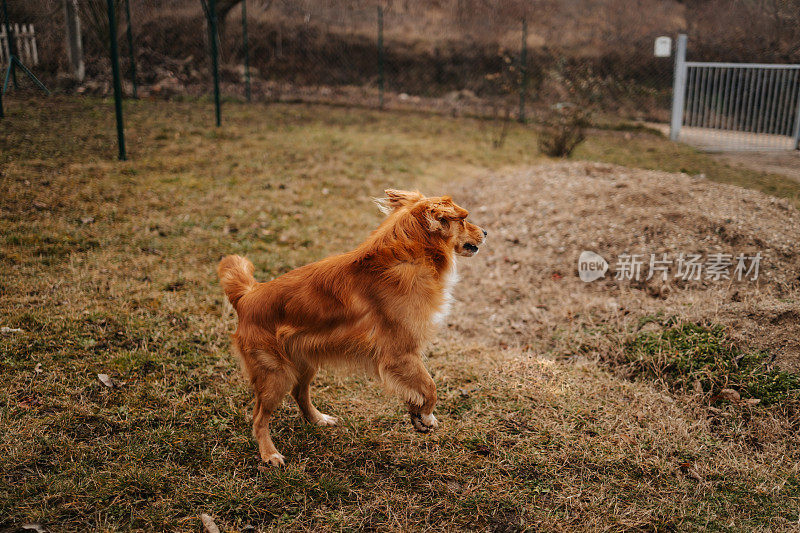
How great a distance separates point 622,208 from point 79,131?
346 inches

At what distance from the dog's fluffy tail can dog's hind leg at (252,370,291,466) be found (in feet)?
1.69

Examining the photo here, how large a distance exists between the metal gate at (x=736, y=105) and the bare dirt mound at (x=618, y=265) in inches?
211

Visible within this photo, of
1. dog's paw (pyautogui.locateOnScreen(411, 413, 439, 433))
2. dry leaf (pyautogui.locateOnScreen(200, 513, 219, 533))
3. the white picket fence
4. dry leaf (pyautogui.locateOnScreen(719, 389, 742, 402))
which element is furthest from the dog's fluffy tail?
the white picket fence

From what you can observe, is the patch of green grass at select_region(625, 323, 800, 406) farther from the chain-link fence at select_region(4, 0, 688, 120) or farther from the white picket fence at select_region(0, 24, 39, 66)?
the chain-link fence at select_region(4, 0, 688, 120)

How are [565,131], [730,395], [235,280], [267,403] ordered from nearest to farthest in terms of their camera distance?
1. [267,403]
2. [235,280]
3. [730,395]
4. [565,131]

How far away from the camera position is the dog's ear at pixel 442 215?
3.00 m

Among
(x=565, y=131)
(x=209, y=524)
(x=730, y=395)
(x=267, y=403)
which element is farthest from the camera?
(x=565, y=131)

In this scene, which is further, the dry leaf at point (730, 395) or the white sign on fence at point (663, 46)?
the white sign on fence at point (663, 46)

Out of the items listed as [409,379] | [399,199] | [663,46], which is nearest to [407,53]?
[663,46]

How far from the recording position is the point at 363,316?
9.59ft

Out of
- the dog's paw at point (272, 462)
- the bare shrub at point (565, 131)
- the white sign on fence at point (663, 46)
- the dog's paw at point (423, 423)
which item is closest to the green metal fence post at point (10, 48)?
the dog's paw at point (272, 462)

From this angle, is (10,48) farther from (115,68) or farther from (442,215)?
(442,215)

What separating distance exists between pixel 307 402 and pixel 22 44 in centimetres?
858

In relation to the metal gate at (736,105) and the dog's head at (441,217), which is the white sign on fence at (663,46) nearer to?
the metal gate at (736,105)
